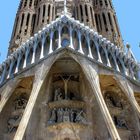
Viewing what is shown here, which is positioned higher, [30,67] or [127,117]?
[30,67]

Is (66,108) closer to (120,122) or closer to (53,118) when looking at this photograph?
(53,118)

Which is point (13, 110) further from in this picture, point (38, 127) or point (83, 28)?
point (83, 28)

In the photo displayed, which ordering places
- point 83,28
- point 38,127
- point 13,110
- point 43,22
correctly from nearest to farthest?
point 38,127
point 13,110
point 83,28
point 43,22

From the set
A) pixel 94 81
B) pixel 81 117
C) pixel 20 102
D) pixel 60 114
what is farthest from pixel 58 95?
pixel 94 81

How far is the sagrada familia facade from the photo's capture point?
13805mm

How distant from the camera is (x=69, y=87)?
15688 millimetres

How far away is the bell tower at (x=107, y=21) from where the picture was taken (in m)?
21.1

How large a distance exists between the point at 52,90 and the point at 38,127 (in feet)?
7.53

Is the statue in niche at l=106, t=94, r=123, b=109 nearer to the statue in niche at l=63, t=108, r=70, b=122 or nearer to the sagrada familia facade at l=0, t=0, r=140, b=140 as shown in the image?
the sagrada familia facade at l=0, t=0, r=140, b=140

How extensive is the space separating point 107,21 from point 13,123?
11.6 metres

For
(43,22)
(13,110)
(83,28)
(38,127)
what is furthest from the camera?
(43,22)

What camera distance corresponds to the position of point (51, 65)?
14688 millimetres

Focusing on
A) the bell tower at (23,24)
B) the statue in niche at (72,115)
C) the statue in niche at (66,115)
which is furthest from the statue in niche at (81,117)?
the bell tower at (23,24)

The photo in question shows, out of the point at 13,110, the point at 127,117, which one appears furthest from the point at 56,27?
the point at 127,117
